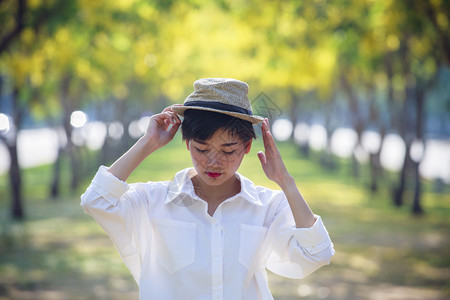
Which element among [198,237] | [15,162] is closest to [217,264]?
[198,237]

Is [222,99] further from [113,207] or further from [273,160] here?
[113,207]

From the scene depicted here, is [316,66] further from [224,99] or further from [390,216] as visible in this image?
[224,99]

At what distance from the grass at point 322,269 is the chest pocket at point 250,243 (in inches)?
20.2

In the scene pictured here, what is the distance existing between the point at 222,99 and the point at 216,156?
0.73 ft

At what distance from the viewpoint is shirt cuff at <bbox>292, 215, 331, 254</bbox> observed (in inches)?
89.8

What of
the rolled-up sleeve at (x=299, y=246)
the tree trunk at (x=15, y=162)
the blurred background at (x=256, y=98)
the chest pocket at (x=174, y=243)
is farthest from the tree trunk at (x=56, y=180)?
the rolled-up sleeve at (x=299, y=246)

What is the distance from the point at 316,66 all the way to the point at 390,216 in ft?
12.9

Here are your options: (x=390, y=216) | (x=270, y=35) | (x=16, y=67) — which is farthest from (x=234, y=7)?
(x=390, y=216)

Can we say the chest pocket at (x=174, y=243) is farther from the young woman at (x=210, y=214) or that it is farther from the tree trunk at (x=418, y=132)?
the tree trunk at (x=418, y=132)

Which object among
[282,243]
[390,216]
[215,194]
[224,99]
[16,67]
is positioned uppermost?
[16,67]

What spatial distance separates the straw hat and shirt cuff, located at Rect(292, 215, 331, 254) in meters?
0.47

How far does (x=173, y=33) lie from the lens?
1340 cm

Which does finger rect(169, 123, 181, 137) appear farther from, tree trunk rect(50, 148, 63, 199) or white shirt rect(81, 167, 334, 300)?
tree trunk rect(50, 148, 63, 199)

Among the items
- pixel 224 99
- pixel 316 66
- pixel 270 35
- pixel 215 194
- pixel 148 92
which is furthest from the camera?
pixel 148 92
